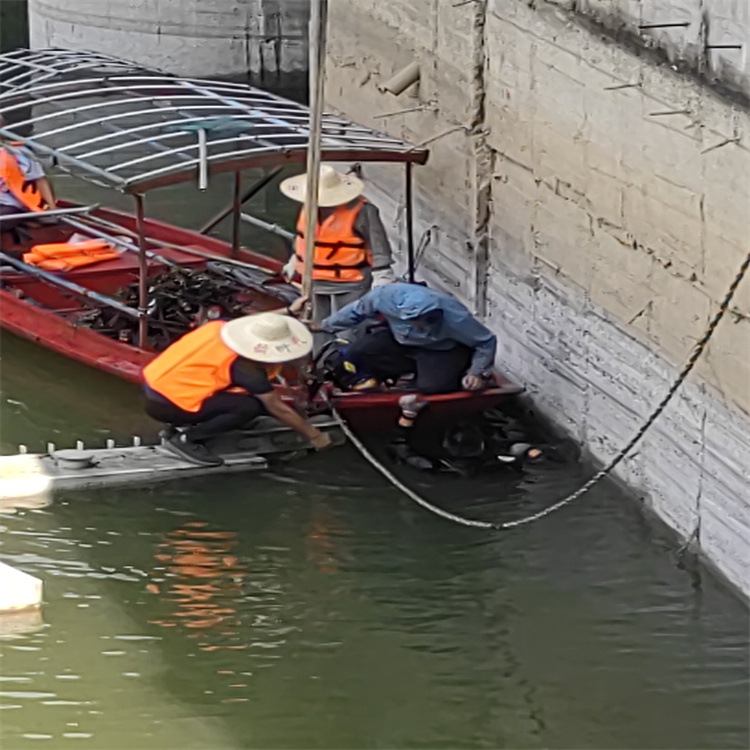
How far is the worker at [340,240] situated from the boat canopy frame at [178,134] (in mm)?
235

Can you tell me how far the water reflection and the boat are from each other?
1.60 m

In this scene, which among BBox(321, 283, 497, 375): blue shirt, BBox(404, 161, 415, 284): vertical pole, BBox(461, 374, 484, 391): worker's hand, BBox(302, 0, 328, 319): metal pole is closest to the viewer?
BBox(302, 0, 328, 319): metal pole

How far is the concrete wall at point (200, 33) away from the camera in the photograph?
880 inches

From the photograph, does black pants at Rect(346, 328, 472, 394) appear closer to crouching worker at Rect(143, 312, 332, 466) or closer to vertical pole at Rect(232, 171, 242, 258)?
crouching worker at Rect(143, 312, 332, 466)

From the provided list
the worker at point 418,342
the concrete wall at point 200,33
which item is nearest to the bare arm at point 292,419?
the worker at point 418,342

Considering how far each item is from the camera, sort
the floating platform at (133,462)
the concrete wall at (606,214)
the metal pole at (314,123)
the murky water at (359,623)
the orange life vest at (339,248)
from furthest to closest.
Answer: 1. the orange life vest at (339,248)
2. the floating platform at (133,462)
3. the metal pole at (314,123)
4. the concrete wall at (606,214)
5. the murky water at (359,623)

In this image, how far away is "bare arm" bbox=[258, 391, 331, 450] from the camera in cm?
929

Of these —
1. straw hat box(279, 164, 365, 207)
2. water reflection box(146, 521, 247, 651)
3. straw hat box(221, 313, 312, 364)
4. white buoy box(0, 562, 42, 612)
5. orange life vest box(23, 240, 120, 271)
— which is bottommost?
water reflection box(146, 521, 247, 651)

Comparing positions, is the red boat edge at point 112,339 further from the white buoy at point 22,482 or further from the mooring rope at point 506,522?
the white buoy at point 22,482

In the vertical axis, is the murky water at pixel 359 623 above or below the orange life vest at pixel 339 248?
below

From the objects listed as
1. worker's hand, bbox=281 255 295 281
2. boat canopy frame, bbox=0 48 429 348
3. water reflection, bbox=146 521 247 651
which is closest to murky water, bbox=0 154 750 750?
water reflection, bbox=146 521 247 651

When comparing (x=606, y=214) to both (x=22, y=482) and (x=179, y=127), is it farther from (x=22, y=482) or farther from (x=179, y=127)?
(x=22, y=482)

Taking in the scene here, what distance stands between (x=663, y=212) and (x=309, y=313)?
252 cm

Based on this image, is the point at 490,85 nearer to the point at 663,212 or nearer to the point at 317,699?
the point at 663,212
